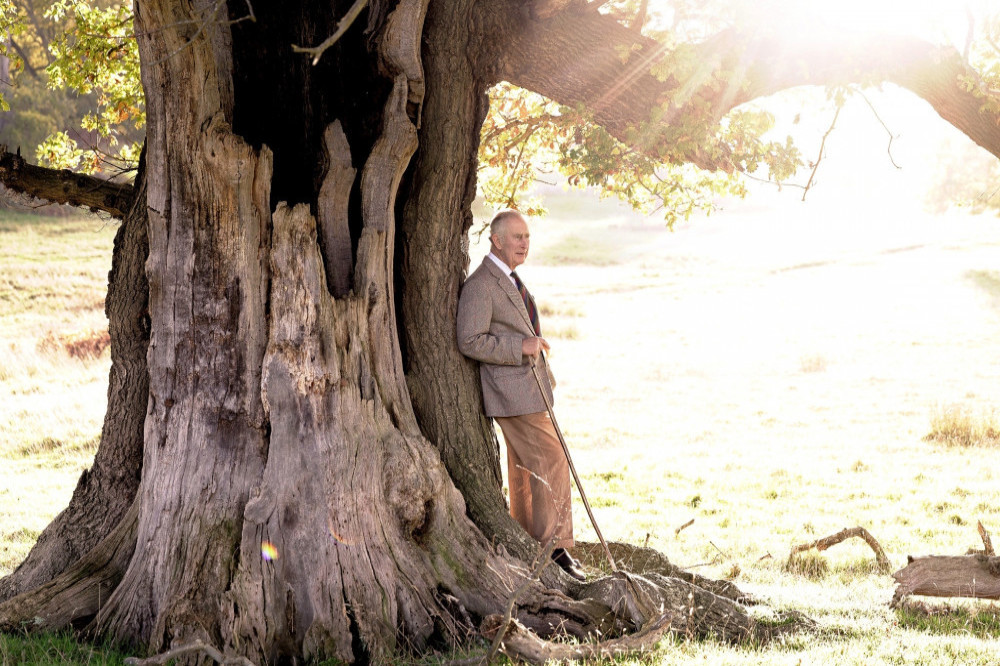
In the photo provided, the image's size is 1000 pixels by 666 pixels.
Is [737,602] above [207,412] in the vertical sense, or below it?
below

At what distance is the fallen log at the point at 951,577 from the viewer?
21.9 ft

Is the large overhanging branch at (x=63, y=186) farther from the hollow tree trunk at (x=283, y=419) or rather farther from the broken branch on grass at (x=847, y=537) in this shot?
the broken branch on grass at (x=847, y=537)

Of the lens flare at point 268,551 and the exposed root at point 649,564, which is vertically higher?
the lens flare at point 268,551

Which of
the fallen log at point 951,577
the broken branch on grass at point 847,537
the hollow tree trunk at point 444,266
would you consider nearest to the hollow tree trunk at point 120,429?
the hollow tree trunk at point 444,266

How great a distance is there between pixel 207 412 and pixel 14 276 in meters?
31.5

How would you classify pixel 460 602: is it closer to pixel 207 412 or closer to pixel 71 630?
pixel 207 412

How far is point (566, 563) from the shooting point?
6.64 metres

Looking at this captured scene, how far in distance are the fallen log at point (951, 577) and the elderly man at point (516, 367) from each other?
2343 millimetres

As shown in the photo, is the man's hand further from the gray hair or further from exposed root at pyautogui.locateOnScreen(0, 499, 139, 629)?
exposed root at pyautogui.locateOnScreen(0, 499, 139, 629)

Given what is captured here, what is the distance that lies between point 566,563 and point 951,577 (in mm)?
2737

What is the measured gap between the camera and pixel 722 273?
4678 centimetres

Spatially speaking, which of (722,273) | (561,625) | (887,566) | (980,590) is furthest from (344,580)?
(722,273)

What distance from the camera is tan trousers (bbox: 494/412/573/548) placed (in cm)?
661

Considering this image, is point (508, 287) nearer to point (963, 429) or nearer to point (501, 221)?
point (501, 221)
